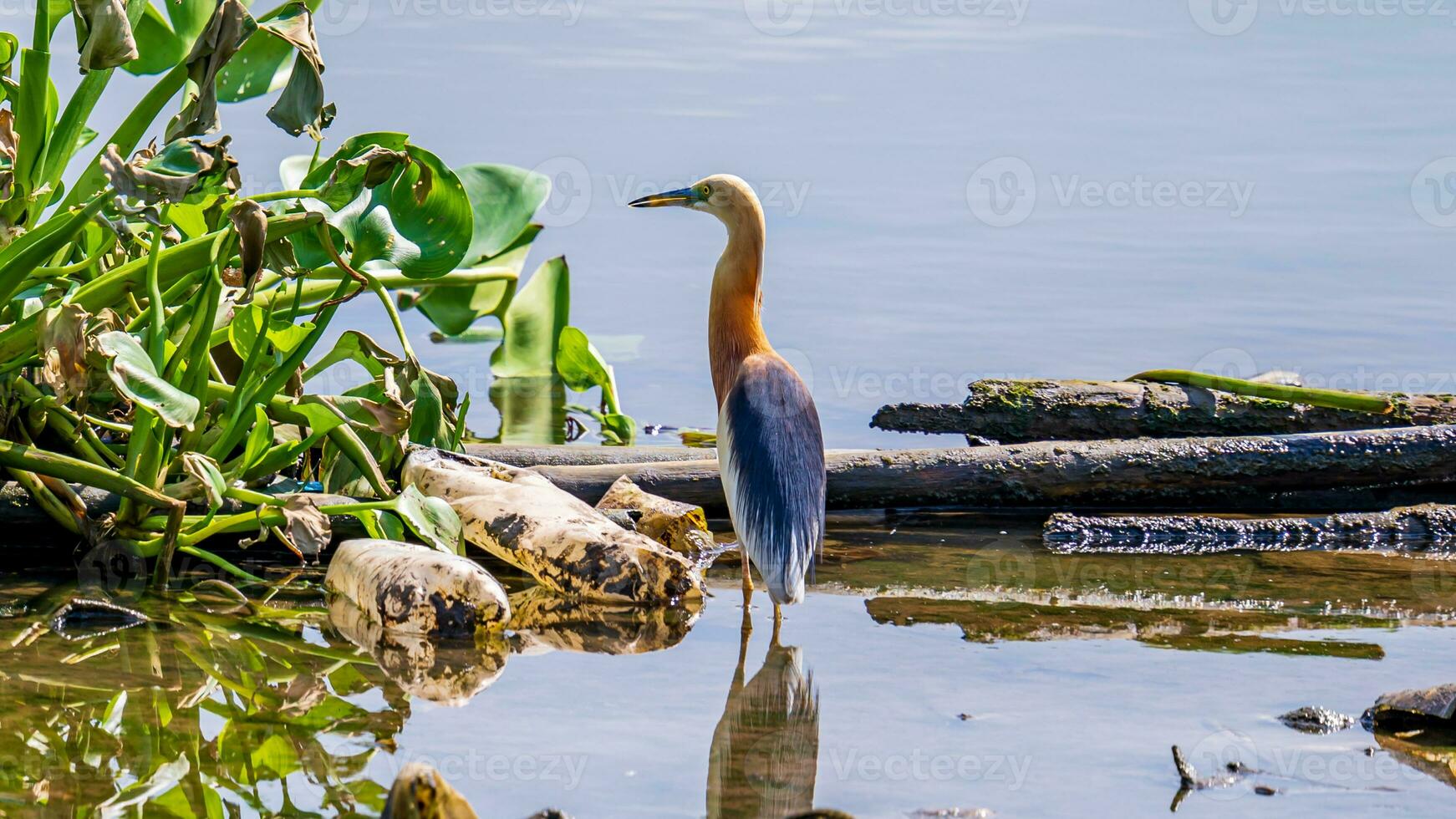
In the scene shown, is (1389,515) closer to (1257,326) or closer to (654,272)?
(1257,326)

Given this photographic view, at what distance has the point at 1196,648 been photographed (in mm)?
4902

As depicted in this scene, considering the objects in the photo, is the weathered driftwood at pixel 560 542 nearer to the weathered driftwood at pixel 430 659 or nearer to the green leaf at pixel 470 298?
the weathered driftwood at pixel 430 659

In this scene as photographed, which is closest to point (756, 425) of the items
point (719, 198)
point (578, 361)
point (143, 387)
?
point (719, 198)

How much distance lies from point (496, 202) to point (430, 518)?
2570mm

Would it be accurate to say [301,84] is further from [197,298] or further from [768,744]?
[768,744]

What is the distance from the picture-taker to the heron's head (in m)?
6.09

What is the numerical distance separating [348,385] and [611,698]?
534 cm

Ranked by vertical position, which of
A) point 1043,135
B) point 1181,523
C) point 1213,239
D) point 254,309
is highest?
point 1043,135

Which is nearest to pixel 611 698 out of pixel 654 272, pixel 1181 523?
pixel 1181 523

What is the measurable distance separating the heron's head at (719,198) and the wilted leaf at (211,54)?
166 cm

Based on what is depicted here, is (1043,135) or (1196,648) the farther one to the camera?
(1043,135)

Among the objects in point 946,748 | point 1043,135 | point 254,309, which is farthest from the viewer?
point 1043,135

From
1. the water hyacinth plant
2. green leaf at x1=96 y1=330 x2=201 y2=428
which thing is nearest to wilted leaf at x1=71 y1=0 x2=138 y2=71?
the water hyacinth plant

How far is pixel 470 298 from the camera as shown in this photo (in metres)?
7.88
